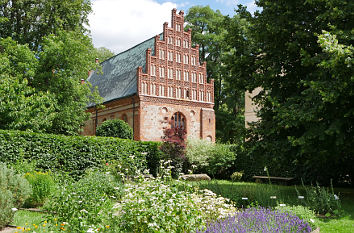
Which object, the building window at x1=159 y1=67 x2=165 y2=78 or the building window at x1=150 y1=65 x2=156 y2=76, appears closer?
Result: the building window at x1=150 y1=65 x2=156 y2=76

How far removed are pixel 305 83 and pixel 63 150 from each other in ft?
36.5

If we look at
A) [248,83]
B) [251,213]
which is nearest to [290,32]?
[248,83]

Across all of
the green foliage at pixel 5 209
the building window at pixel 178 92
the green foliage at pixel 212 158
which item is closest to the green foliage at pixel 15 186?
the green foliage at pixel 5 209

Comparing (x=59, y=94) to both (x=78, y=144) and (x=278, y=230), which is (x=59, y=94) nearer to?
(x=78, y=144)

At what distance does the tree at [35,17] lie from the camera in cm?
2253

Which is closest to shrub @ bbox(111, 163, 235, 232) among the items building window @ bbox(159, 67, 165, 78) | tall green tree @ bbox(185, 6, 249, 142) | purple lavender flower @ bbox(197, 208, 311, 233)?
purple lavender flower @ bbox(197, 208, 311, 233)

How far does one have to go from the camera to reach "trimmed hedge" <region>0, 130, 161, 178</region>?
1380cm

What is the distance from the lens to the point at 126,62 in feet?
115

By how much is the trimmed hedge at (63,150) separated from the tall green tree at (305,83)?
5195mm

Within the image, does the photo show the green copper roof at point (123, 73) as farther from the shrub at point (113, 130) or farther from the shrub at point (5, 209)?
the shrub at point (5, 209)

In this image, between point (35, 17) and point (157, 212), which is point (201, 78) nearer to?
point (35, 17)

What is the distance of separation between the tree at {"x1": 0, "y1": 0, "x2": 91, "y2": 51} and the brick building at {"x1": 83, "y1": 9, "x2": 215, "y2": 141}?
6.22m

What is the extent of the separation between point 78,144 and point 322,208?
11724 millimetres

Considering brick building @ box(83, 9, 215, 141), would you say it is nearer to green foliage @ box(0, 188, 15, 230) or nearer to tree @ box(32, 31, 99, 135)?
tree @ box(32, 31, 99, 135)
